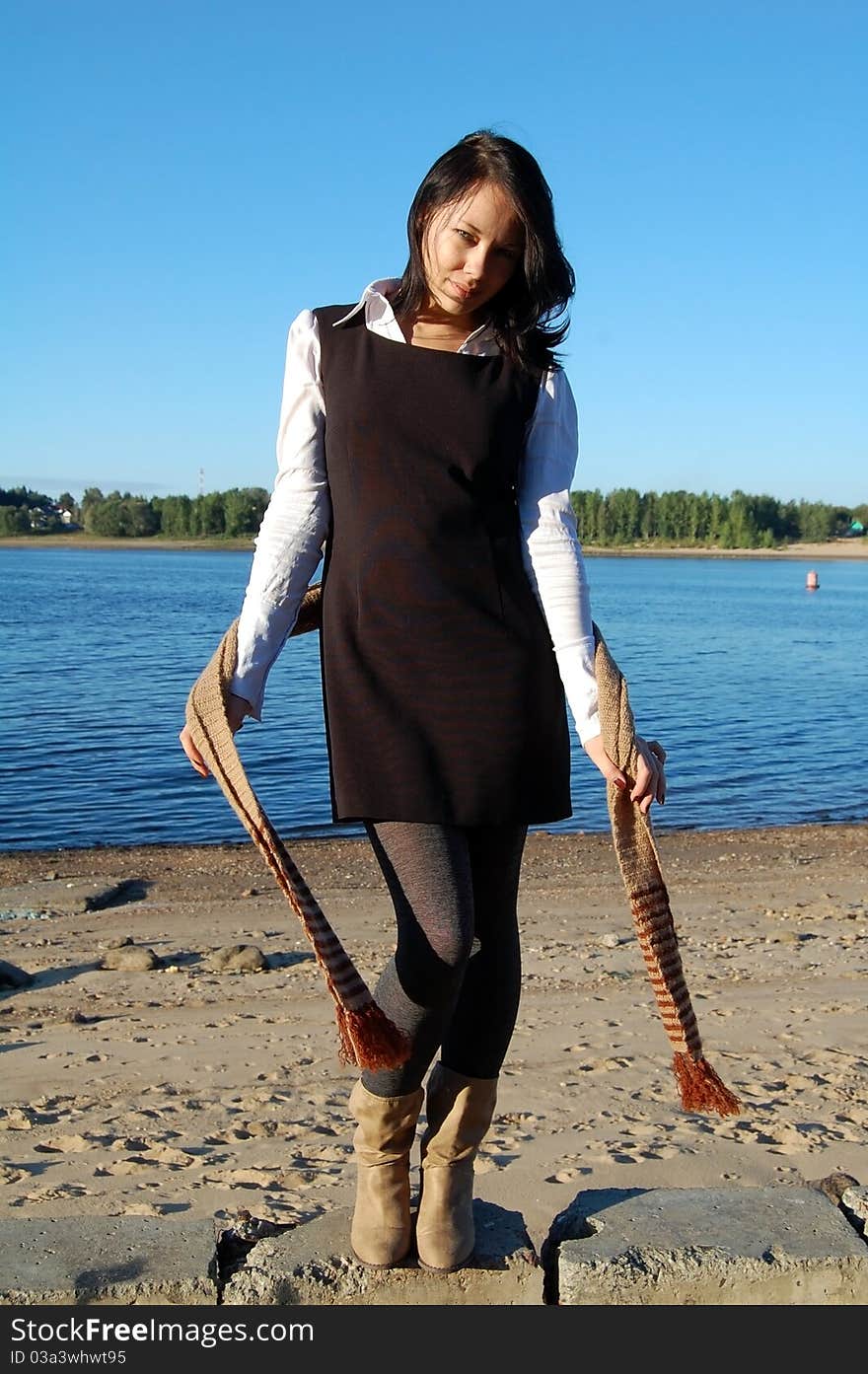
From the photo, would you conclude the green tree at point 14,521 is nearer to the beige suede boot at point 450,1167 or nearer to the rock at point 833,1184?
the rock at point 833,1184

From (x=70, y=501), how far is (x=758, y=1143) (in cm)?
15307

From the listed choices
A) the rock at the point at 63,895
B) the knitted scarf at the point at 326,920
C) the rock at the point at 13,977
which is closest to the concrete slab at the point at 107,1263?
the knitted scarf at the point at 326,920

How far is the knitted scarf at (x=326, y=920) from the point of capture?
238cm

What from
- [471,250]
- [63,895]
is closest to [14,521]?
[63,895]

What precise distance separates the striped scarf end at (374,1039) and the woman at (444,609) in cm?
3

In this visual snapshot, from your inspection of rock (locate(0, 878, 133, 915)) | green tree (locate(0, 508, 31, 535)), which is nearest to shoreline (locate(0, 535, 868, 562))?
green tree (locate(0, 508, 31, 535))

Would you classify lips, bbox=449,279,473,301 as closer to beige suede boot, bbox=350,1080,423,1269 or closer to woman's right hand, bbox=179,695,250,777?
woman's right hand, bbox=179,695,250,777

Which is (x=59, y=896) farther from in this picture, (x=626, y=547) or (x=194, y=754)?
(x=626, y=547)

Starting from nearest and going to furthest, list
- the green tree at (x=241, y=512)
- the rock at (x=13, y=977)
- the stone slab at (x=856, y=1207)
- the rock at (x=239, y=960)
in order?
1. the stone slab at (x=856, y=1207)
2. the rock at (x=13, y=977)
3. the rock at (x=239, y=960)
4. the green tree at (x=241, y=512)

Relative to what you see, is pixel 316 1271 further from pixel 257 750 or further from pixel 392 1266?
pixel 257 750

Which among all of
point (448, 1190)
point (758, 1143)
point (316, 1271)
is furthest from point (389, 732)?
point (758, 1143)

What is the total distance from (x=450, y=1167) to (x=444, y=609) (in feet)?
3.65

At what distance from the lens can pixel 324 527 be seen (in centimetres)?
252

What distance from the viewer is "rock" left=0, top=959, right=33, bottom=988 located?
616 cm
